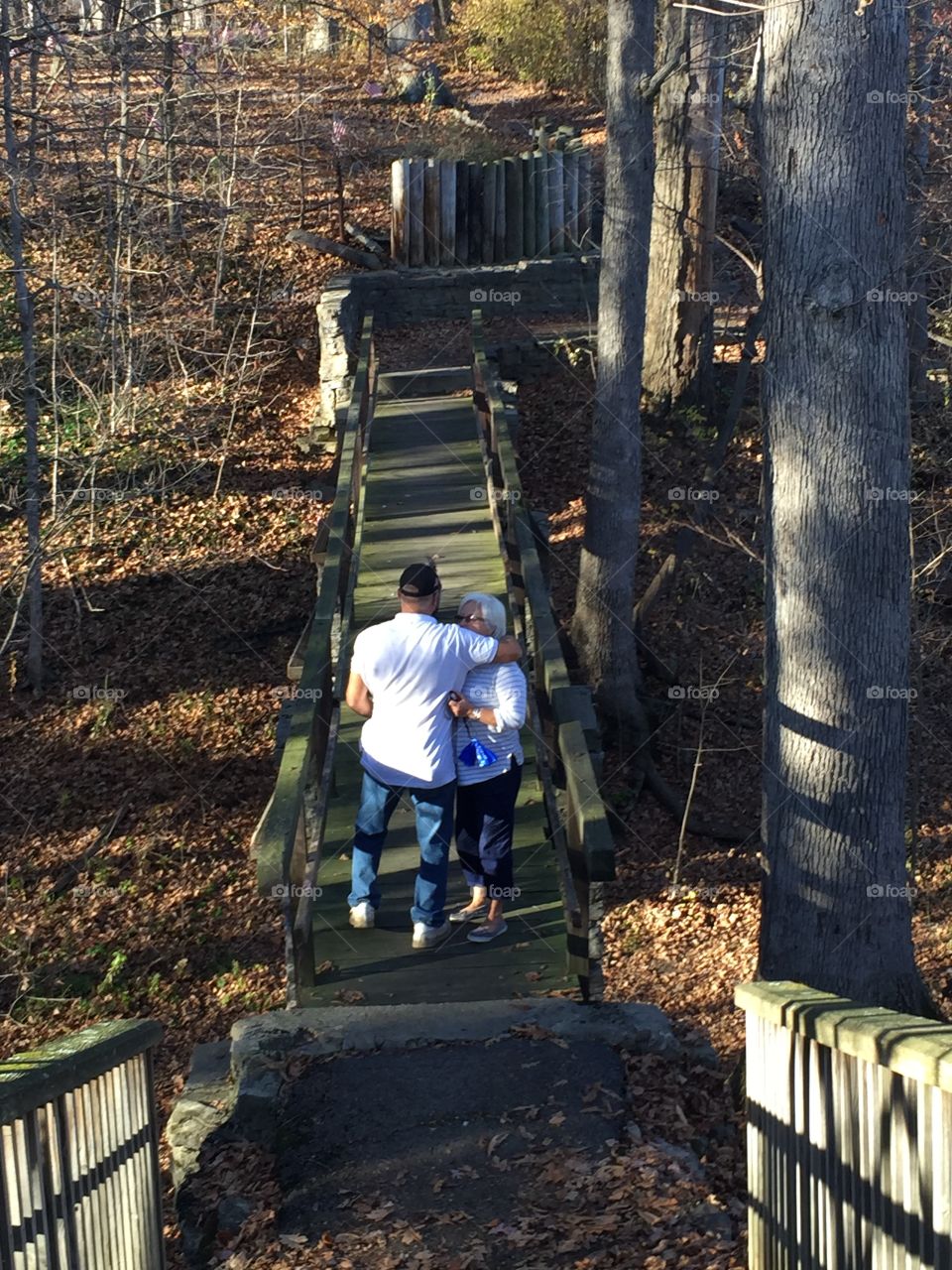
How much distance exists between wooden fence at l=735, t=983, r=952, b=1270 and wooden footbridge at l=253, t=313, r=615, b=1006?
76.4 inches

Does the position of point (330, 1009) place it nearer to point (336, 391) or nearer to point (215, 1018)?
point (215, 1018)

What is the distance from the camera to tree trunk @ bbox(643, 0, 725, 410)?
1708cm

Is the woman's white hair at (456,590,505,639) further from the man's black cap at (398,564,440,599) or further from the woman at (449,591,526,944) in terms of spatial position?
the man's black cap at (398,564,440,599)

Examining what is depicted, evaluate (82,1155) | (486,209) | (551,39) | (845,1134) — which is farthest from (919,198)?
(82,1155)

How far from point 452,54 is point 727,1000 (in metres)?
29.6

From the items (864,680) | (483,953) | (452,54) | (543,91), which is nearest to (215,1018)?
(483,953)

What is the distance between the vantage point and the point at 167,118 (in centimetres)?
2019

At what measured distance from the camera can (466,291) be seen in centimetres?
2170

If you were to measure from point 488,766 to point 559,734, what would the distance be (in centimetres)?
56

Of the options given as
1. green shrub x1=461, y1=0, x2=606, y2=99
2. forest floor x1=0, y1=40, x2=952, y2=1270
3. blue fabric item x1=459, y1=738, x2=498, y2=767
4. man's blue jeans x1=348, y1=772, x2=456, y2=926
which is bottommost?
forest floor x1=0, y1=40, x2=952, y2=1270

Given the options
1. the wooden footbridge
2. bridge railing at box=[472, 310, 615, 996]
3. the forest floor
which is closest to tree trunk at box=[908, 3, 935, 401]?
the forest floor

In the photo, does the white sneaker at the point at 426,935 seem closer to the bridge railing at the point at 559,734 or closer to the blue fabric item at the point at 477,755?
the bridge railing at the point at 559,734

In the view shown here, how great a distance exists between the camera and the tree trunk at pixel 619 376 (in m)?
13.0

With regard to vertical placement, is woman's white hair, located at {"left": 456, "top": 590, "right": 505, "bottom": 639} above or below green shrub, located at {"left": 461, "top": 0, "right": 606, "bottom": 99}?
below
